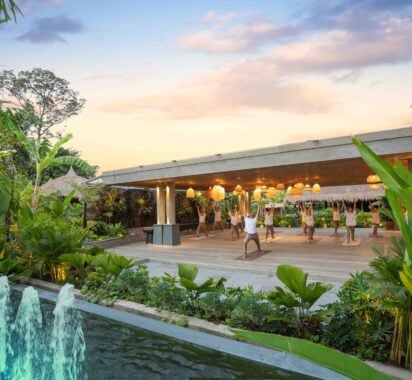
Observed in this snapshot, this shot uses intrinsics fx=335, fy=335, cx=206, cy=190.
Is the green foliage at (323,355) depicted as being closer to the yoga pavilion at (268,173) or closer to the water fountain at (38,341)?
the water fountain at (38,341)

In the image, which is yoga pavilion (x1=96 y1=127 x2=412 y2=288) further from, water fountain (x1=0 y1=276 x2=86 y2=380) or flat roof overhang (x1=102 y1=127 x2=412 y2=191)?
water fountain (x1=0 y1=276 x2=86 y2=380)

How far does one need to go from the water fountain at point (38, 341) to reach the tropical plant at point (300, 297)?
2794 millimetres

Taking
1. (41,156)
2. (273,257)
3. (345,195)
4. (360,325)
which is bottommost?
(273,257)

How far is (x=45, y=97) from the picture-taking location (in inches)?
1117

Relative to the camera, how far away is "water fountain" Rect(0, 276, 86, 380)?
4420 millimetres

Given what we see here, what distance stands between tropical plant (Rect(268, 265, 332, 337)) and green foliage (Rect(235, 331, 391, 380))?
12.7 ft

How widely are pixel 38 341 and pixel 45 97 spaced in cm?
2741

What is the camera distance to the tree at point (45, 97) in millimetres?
26922

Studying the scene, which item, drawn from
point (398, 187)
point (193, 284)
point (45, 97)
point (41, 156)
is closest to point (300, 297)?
point (193, 284)

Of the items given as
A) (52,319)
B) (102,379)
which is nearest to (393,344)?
(102,379)

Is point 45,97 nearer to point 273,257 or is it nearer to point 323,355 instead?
point 273,257

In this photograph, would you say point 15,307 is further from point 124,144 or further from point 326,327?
point 124,144

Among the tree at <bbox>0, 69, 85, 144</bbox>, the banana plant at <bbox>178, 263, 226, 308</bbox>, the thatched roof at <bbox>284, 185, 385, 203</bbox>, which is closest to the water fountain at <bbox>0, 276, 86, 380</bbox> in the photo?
the banana plant at <bbox>178, 263, 226, 308</bbox>

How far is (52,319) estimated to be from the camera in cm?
622
